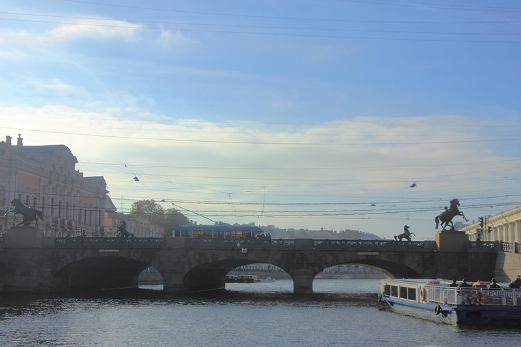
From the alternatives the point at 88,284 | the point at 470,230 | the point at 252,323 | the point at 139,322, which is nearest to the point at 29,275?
the point at 88,284

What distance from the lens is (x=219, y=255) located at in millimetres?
65688

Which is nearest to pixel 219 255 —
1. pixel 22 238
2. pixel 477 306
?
pixel 22 238

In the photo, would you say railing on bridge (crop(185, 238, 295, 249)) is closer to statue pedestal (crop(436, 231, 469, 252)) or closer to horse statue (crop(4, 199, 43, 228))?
statue pedestal (crop(436, 231, 469, 252))

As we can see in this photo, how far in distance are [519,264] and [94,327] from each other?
3889 centimetres

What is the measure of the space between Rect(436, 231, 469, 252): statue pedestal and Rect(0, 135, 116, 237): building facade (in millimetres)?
51474

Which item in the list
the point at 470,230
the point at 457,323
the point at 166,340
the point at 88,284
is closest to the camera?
the point at 166,340

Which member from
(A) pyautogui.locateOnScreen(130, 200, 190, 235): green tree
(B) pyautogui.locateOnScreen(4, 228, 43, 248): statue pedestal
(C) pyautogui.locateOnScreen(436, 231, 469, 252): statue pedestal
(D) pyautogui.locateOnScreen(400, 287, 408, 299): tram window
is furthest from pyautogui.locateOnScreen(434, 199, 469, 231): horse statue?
(A) pyautogui.locateOnScreen(130, 200, 190, 235): green tree

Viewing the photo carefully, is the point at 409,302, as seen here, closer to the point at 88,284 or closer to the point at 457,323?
the point at 457,323

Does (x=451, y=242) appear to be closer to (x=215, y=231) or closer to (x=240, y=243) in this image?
(x=240, y=243)

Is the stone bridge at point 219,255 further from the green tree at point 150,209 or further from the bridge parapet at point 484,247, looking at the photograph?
the green tree at point 150,209

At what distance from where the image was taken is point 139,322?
4209cm

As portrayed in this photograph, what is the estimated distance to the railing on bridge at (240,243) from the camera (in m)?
65.4

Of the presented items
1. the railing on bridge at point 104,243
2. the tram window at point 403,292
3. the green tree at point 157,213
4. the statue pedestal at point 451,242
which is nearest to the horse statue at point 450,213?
the statue pedestal at point 451,242

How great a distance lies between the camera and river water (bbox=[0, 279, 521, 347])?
3356 cm
